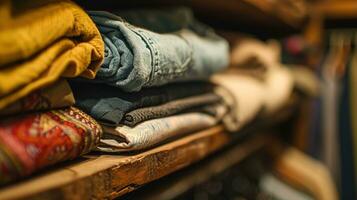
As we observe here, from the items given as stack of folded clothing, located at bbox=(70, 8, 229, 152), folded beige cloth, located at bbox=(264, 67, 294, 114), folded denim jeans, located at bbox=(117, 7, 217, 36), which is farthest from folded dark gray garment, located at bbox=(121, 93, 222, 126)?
folded beige cloth, located at bbox=(264, 67, 294, 114)

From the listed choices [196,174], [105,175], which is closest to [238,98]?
[196,174]

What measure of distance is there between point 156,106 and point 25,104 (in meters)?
0.21

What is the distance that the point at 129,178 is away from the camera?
409mm

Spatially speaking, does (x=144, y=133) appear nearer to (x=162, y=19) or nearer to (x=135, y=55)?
(x=135, y=55)

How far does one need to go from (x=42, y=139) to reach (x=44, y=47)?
0.08m

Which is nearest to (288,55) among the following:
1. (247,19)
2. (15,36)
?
(247,19)

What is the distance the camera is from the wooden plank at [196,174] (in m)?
0.61

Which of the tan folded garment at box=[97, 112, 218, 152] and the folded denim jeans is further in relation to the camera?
the folded denim jeans

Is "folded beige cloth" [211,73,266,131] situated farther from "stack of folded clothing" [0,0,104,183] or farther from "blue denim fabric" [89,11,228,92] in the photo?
"stack of folded clothing" [0,0,104,183]

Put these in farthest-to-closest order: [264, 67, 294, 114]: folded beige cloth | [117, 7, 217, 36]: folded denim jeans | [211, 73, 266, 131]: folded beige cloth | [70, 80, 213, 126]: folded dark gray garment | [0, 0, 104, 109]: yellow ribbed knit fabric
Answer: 1. [264, 67, 294, 114]: folded beige cloth
2. [211, 73, 266, 131]: folded beige cloth
3. [117, 7, 217, 36]: folded denim jeans
4. [70, 80, 213, 126]: folded dark gray garment
5. [0, 0, 104, 109]: yellow ribbed knit fabric

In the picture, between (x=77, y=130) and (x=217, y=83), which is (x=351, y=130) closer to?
(x=217, y=83)

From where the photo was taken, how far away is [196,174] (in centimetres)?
75

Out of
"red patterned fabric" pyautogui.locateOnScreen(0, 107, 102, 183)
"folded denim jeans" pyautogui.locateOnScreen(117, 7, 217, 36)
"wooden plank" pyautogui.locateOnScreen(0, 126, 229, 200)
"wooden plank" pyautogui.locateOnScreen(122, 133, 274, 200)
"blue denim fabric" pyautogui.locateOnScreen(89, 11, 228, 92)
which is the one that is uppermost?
"folded denim jeans" pyautogui.locateOnScreen(117, 7, 217, 36)

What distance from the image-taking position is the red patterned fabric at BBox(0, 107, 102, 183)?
0.30 meters
